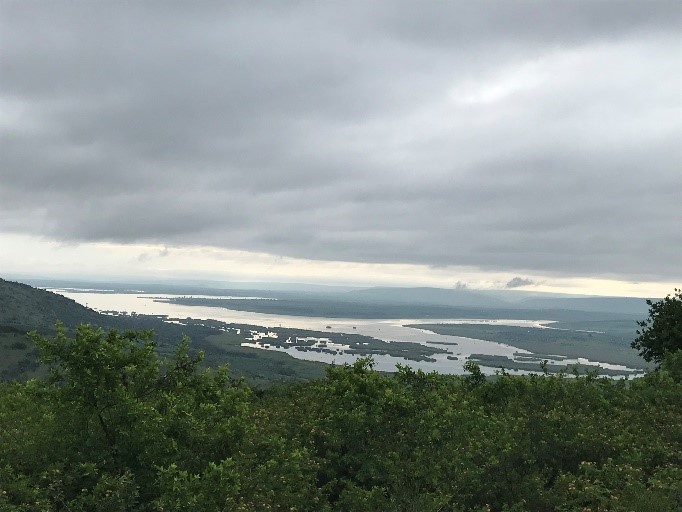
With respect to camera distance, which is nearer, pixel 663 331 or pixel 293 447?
pixel 293 447

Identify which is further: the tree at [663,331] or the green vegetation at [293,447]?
the tree at [663,331]

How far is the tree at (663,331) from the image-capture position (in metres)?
53.0

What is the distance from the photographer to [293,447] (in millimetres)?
20938

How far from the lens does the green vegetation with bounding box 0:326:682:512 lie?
16500mm

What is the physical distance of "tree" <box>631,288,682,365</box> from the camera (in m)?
53.0

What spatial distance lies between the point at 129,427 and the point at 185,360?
3.38 m

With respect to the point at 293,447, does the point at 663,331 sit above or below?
above

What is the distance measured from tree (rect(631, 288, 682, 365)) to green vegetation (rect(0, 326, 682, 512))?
101 feet

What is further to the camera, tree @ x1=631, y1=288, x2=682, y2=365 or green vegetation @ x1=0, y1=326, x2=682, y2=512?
tree @ x1=631, y1=288, x2=682, y2=365

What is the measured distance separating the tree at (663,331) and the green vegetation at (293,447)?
30799 millimetres

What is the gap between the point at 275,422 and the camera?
1017 inches

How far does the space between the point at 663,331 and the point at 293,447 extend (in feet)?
156

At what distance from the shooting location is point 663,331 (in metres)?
53.9

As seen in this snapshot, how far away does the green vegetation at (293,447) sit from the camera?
16.5 metres
